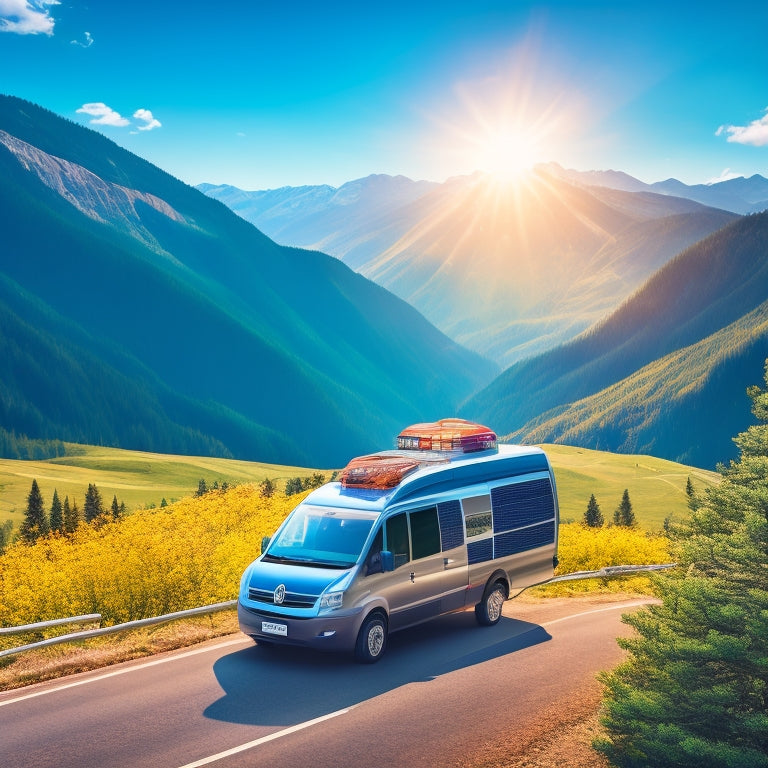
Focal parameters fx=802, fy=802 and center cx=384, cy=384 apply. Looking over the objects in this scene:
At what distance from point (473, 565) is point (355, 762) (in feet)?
24.1

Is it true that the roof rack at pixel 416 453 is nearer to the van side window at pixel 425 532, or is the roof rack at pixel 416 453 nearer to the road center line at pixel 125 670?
the van side window at pixel 425 532

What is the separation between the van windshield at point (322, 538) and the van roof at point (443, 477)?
250mm

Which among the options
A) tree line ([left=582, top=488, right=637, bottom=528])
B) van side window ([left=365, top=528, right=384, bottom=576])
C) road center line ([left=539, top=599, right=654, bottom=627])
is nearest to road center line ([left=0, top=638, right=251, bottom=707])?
van side window ([left=365, top=528, right=384, bottom=576])

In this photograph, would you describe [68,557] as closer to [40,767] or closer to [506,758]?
[40,767]

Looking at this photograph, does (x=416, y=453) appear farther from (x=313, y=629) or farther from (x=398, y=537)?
(x=313, y=629)

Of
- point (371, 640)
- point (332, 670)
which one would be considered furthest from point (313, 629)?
point (371, 640)

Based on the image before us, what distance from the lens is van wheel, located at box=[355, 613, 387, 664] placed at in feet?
48.2

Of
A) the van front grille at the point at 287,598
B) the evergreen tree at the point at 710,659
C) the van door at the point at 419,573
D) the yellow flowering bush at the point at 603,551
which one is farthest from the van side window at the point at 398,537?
the yellow flowering bush at the point at 603,551

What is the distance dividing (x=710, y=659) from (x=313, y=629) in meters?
7.15

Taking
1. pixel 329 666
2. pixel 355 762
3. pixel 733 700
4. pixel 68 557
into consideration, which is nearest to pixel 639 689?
pixel 733 700

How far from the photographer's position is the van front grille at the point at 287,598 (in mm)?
14383

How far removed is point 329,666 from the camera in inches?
582

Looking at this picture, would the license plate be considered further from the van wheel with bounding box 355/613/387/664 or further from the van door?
the van door

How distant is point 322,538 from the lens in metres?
15.8
